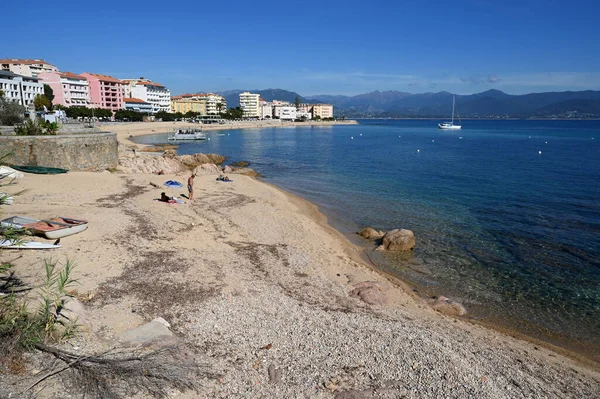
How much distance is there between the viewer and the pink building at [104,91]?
129 meters

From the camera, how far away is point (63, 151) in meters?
29.2

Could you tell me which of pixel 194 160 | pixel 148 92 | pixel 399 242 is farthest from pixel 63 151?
pixel 148 92

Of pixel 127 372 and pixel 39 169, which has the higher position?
pixel 39 169

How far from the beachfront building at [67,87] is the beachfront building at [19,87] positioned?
18123mm

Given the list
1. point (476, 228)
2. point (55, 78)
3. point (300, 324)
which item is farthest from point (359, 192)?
point (55, 78)

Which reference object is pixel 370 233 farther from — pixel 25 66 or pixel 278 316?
pixel 25 66

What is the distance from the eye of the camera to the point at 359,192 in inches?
1276

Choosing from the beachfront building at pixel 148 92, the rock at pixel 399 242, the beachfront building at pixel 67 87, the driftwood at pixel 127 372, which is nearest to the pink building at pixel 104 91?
the beachfront building at pixel 67 87

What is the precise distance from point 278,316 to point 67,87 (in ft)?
421

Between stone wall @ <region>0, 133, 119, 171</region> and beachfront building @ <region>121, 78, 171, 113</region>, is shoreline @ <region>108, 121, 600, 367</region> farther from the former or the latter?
beachfront building @ <region>121, 78, 171, 113</region>

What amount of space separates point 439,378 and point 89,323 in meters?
7.67

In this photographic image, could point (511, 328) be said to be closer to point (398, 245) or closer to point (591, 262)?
point (398, 245)

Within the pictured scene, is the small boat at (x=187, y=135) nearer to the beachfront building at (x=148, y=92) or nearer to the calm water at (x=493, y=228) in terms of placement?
the calm water at (x=493, y=228)

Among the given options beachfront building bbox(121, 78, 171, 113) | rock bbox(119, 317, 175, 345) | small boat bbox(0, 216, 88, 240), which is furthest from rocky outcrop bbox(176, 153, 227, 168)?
beachfront building bbox(121, 78, 171, 113)
